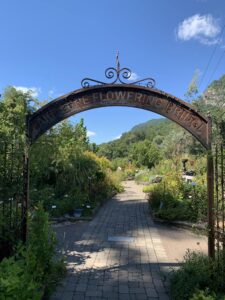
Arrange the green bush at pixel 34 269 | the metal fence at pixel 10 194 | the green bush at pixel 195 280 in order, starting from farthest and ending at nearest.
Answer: the metal fence at pixel 10 194
the green bush at pixel 195 280
the green bush at pixel 34 269

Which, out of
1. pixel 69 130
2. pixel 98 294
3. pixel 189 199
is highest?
pixel 69 130

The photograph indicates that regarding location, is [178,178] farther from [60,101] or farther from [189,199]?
[60,101]

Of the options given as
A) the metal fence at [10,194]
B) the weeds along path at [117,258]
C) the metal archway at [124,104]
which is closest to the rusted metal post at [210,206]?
the metal archway at [124,104]

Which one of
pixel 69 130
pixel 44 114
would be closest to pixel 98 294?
pixel 44 114

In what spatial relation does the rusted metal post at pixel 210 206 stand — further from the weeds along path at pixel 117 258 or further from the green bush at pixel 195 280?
the weeds along path at pixel 117 258

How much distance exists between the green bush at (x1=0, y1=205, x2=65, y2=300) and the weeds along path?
32 centimetres

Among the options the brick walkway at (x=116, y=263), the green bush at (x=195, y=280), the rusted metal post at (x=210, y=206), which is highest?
the rusted metal post at (x=210, y=206)

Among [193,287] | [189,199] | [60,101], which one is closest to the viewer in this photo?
[193,287]

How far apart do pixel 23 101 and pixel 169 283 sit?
6954mm

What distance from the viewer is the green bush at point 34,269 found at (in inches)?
93.3

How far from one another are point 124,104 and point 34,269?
7.72 ft

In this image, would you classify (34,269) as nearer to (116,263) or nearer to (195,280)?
(195,280)

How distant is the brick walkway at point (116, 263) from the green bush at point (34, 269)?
321mm

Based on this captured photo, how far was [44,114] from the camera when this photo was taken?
440cm
